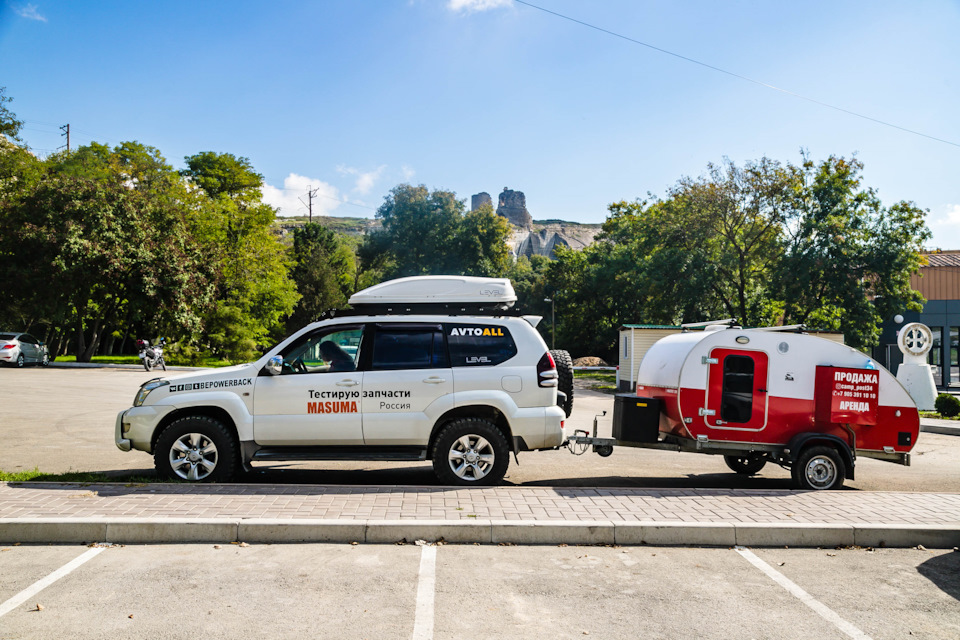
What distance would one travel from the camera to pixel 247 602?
464cm

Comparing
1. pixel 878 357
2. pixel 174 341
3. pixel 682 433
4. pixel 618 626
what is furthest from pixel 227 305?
pixel 618 626

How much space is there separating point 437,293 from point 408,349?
760 mm

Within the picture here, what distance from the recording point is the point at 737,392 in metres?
8.84

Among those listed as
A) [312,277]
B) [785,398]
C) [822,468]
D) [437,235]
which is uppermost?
[437,235]

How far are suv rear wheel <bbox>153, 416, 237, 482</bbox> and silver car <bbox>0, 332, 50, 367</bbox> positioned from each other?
98.3 ft

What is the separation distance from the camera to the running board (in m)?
7.95

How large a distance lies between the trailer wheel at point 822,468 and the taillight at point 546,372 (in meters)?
3.19

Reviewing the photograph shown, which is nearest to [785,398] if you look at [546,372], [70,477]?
[546,372]

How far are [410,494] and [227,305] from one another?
45.5m

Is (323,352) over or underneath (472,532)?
over

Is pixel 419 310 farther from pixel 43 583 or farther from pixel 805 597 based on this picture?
pixel 805 597

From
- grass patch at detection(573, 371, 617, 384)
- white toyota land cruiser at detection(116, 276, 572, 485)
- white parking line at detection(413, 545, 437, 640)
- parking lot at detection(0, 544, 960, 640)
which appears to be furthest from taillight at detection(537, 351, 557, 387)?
grass patch at detection(573, 371, 617, 384)

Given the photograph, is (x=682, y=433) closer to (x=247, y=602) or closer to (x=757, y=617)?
(x=757, y=617)

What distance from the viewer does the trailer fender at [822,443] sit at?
337 inches
